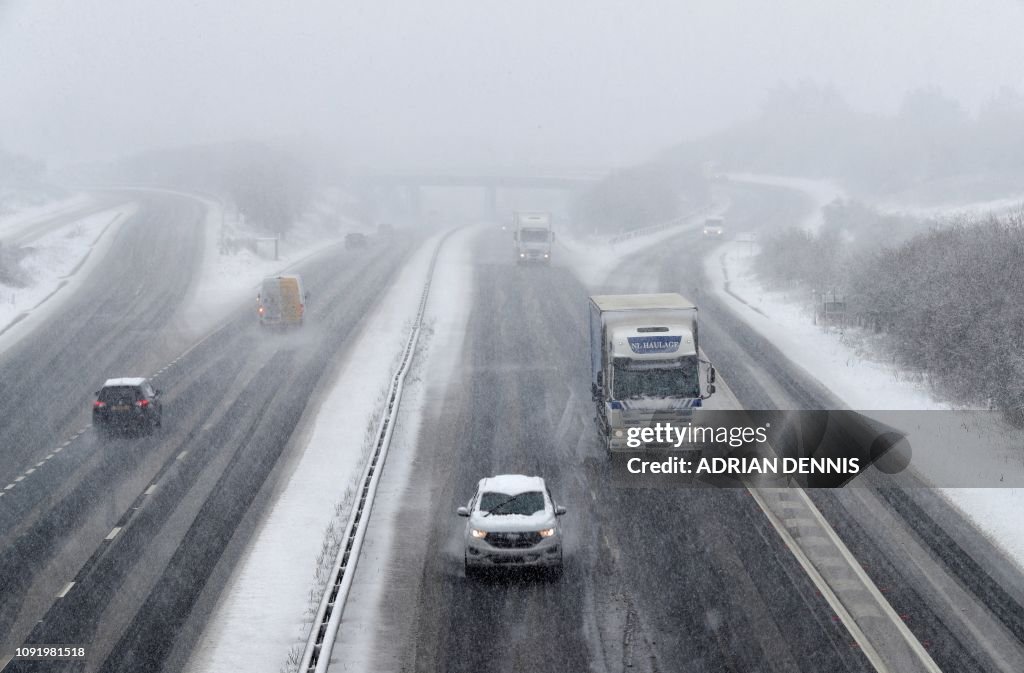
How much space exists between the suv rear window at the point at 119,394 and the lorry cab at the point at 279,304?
16921 millimetres

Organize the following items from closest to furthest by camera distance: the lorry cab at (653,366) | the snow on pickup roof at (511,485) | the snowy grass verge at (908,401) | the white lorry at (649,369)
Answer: the snow on pickup roof at (511,485) → the snowy grass verge at (908,401) → the white lorry at (649,369) → the lorry cab at (653,366)

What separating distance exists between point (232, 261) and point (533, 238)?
20384mm

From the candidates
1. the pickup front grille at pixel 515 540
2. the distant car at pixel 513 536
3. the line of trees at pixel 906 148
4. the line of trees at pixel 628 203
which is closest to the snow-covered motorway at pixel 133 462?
the distant car at pixel 513 536

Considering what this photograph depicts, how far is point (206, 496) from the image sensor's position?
2170 cm

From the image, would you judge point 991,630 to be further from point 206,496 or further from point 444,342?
point 444,342

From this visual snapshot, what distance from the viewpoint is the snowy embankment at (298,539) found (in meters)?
15.1

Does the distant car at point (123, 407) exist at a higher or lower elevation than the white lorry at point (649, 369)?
lower

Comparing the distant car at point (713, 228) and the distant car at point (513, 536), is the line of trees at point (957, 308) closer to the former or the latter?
the distant car at point (513, 536)

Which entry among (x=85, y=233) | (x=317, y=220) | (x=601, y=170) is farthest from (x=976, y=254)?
(x=601, y=170)

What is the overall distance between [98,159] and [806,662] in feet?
661

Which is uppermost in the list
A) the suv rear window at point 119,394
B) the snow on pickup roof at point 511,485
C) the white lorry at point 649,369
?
the white lorry at point 649,369

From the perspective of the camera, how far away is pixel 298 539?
63.9 ft

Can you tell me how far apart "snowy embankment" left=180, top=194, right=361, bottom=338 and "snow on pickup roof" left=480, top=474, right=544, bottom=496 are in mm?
27800

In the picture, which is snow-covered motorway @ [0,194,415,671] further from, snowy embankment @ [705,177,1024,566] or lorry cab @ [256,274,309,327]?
snowy embankment @ [705,177,1024,566]
